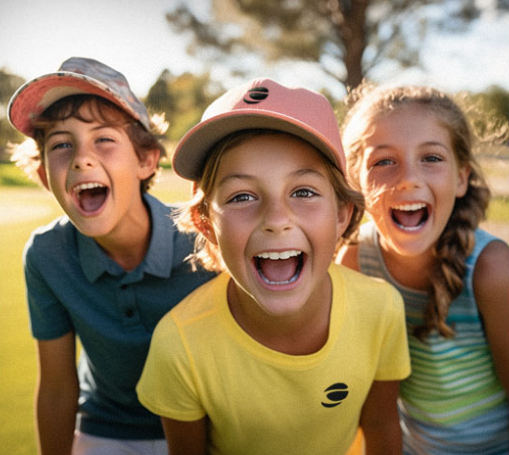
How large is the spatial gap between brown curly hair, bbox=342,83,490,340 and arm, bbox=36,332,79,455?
145 cm

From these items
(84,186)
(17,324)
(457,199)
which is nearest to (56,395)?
(84,186)

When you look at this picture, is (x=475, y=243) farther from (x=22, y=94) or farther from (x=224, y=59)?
(x=224, y=59)

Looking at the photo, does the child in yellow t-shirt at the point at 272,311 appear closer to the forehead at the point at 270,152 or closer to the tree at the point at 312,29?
the forehead at the point at 270,152

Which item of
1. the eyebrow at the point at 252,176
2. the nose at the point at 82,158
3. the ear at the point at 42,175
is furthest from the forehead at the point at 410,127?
the ear at the point at 42,175

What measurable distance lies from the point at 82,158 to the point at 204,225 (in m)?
0.55

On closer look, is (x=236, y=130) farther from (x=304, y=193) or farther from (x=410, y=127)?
(x=410, y=127)

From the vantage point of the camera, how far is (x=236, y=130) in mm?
1439

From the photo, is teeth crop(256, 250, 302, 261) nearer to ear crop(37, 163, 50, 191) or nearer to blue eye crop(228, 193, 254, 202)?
blue eye crop(228, 193, 254, 202)

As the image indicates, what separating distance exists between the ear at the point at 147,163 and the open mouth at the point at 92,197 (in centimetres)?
17

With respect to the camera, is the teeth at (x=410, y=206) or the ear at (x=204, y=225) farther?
the teeth at (x=410, y=206)

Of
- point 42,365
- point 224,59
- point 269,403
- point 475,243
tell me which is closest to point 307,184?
point 269,403

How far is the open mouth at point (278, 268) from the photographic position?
4.85 feet

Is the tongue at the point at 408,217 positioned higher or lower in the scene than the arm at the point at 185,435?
higher

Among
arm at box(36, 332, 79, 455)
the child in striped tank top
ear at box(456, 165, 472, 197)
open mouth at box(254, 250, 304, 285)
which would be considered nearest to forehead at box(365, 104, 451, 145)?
the child in striped tank top
